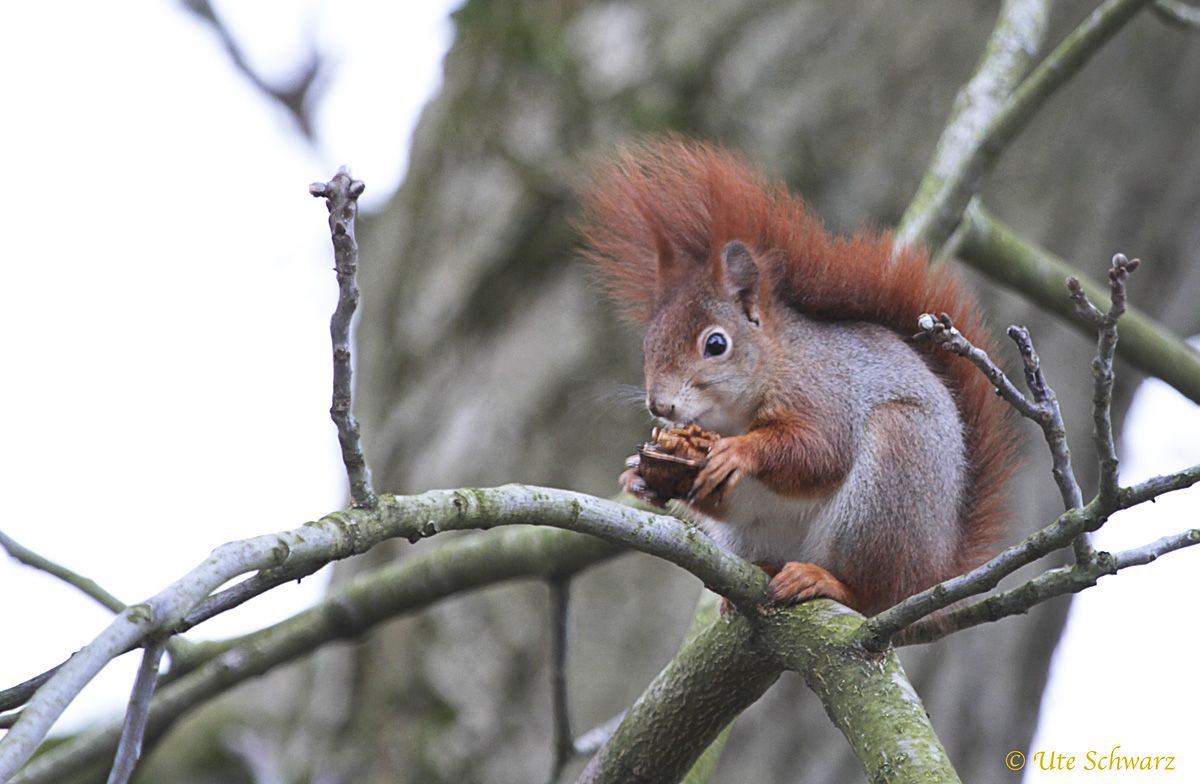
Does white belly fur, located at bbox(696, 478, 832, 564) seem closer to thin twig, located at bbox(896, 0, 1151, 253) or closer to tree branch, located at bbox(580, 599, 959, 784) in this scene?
tree branch, located at bbox(580, 599, 959, 784)

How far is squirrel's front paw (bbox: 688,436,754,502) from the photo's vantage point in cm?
188

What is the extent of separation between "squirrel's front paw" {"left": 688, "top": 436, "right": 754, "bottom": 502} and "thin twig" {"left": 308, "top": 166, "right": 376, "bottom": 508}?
80 cm

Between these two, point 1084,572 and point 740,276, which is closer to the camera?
point 1084,572

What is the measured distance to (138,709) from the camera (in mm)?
1014

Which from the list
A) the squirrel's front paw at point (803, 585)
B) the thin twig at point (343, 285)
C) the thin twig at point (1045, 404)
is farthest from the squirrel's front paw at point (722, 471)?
the thin twig at point (343, 285)

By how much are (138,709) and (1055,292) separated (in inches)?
82.6

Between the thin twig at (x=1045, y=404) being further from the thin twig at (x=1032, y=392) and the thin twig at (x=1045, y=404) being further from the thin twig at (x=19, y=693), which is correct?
the thin twig at (x=19, y=693)

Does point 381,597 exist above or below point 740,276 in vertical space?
below

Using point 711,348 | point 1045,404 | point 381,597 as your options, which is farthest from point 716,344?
point 1045,404

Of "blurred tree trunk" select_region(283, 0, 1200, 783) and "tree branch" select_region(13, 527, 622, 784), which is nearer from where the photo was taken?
"tree branch" select_region(13, 527, 622, 784)

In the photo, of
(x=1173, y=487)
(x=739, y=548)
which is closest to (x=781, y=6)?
(x=739, y=548)

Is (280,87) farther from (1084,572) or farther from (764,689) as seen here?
(1084,572)

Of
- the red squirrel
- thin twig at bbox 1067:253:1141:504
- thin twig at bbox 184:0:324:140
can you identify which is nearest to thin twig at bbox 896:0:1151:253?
the red squirrel

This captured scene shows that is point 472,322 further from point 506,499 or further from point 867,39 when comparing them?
point 506,499
